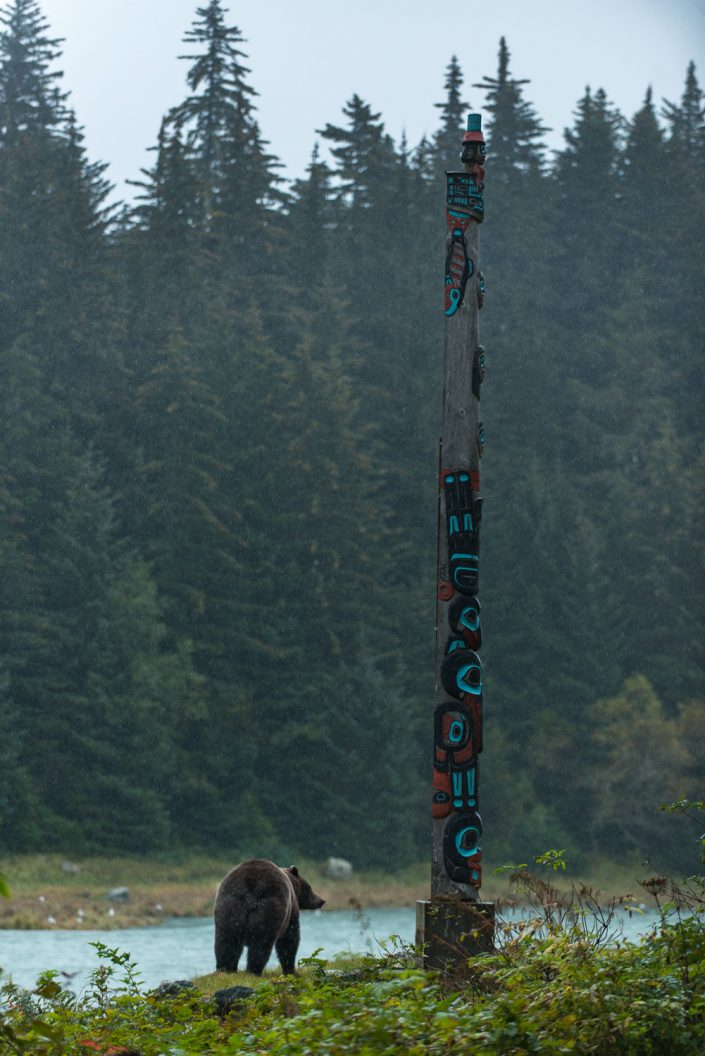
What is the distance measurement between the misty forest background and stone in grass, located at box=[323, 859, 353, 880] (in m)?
1.00

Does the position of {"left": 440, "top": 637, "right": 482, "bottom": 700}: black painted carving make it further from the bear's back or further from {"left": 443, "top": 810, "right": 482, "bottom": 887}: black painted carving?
the bear's back

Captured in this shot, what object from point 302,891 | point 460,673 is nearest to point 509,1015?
point 460,673

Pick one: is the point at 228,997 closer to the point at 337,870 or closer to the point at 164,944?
the point at 164,944

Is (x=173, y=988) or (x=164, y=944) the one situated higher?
(x=164, y=944)

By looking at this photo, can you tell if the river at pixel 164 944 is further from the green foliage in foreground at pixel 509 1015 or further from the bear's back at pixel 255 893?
the green foliage in foreground at pixel 509 1015

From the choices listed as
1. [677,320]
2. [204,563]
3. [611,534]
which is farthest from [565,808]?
[677,320]

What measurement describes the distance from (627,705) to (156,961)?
26.6m

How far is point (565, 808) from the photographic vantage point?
165 ft

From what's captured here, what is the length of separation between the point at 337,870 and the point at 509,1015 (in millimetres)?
38139

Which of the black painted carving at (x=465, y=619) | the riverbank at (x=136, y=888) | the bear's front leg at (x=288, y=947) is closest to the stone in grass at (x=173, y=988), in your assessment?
the bear's front leg at (x=288, y=947)

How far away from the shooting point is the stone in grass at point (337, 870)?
143 ft

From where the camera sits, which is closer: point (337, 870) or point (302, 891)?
point (302, 891)

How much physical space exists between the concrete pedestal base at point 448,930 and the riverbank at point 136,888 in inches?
971

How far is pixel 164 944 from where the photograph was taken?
3148cm
